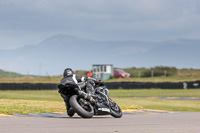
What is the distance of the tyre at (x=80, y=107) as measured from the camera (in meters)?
10.0

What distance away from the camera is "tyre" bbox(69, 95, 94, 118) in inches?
394

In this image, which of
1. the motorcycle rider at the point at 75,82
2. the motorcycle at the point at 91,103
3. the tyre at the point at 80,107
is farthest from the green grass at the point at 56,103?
the tyre at the point at 80,107

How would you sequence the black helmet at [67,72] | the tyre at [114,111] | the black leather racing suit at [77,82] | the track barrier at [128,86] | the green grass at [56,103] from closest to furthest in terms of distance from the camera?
the black leather racing suit at [77,82] < the black helmet at [67,72] < the tyre at [114,111] < the green grass at [56,103] < the track barrier at [128,86]

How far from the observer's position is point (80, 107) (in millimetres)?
10055

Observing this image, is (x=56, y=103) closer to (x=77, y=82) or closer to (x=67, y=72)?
(x=67, y=72)

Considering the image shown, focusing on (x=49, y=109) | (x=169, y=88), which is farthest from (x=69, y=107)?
(x=169, y=88)

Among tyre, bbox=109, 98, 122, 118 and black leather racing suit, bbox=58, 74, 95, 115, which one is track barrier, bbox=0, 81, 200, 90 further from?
black leather racing suit, bbox=58, 74, 95, 115

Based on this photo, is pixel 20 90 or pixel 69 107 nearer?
pixel 69 107

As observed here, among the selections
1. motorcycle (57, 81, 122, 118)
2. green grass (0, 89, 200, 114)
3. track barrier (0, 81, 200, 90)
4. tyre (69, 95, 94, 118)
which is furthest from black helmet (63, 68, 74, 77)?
track barrier (0, 81, 200, 90)

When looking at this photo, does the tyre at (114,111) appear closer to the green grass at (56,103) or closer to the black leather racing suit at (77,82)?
the black leather racing suit at (77,82)

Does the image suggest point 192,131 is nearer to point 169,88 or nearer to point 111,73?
point 169,88

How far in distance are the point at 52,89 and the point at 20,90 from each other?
413 centimetres

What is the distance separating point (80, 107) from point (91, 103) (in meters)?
0.52

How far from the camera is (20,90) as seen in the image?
4494 centimetres
